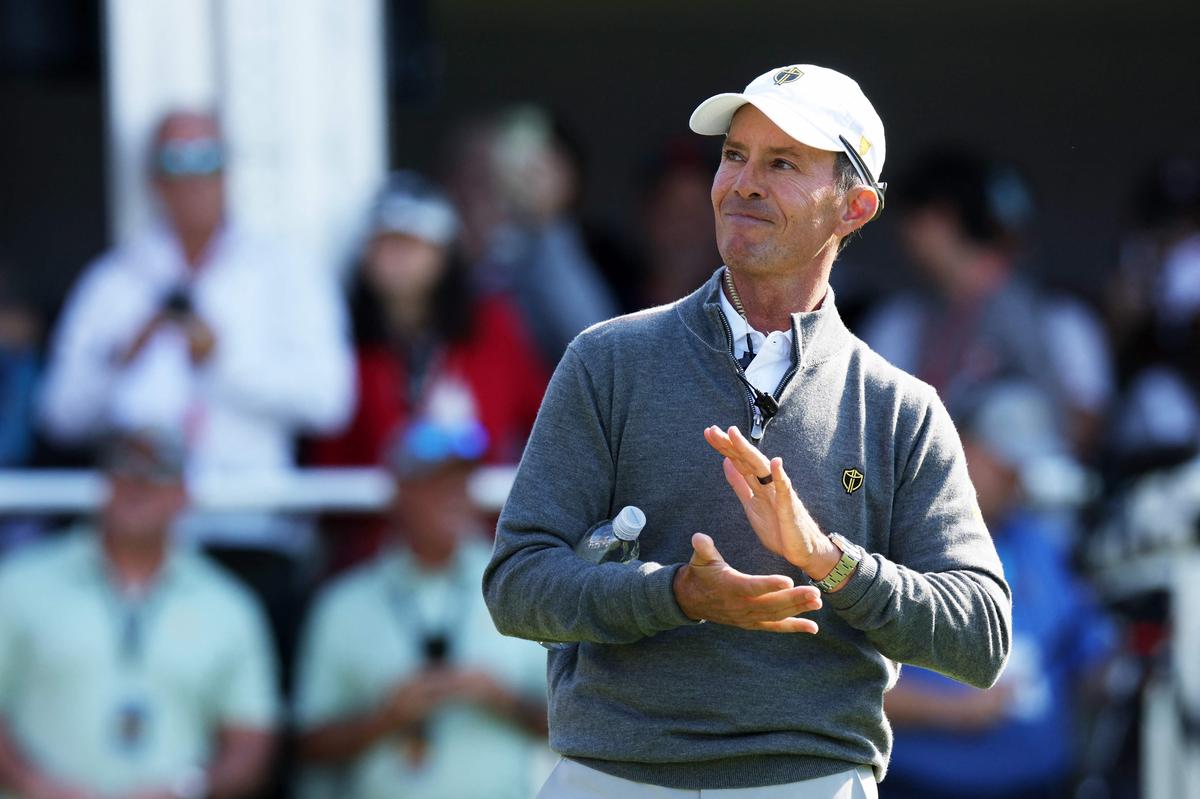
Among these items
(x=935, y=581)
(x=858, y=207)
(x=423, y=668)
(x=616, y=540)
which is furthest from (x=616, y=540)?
(x=423, y=668)

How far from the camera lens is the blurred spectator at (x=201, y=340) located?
6.06 metres

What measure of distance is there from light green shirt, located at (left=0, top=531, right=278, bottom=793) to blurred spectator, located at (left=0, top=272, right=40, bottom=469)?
0.81 metres

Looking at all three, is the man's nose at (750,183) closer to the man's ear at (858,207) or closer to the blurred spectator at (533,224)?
the man's ear at (858,207)

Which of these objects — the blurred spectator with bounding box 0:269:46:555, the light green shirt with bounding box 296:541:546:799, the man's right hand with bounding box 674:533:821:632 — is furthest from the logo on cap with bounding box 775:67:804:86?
the blurred spectator with bounding box 0:269:46:555

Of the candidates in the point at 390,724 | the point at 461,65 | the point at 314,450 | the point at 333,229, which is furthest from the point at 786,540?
the point at 461,65

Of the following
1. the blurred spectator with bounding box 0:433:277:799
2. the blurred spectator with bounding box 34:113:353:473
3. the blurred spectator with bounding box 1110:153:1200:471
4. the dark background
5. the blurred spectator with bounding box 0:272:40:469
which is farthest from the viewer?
the dark background

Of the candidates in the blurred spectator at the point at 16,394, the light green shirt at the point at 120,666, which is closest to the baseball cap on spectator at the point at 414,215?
the light green shirt at the point at 120,666

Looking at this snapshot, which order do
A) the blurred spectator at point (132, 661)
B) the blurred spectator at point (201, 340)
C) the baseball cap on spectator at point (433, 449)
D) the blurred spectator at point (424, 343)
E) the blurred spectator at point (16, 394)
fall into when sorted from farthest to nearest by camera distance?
the blurred spectator at point (16, 394)
the blurred spectator at point (424, 343)
the blurred spectator at point (201, 340)
the baseball cap on spectator at point (433, 449)
the blurred spectator at point (132, 661)

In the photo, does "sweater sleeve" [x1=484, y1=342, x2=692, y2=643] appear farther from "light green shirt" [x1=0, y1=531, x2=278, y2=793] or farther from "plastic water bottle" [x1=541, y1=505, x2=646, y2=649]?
"light green shirt" [x1=0, y1=531, x2=278, y2=793]

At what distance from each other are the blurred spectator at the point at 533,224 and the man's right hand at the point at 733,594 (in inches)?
157

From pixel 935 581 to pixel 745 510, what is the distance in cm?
32

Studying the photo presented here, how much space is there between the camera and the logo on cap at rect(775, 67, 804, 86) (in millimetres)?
2883

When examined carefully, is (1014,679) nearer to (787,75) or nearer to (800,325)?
(800,325)

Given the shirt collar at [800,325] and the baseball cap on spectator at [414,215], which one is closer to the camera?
the shirt collar at [800,325]
